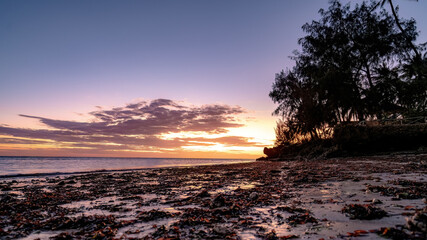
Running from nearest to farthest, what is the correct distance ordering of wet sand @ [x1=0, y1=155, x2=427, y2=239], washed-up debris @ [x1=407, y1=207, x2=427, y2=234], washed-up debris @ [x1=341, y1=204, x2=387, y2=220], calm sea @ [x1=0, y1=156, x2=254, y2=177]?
washed-up debris @ [x1=407, y1=207, x2=427, y2=234] → wet sand @ [x1=0, y1=155, x2=427, y2=239] → washed-up debris @ [x1=341, y1=204, x2=387, y2=220] → calm sea @ [x1=0, y1=156, x2=254, y2=177]

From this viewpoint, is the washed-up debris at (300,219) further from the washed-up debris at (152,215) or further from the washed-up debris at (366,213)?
the washed-up debris at (152,215)

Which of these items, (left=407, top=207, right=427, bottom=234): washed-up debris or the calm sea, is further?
the calm sea

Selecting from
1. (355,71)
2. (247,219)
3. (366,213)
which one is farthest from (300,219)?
(355,71)

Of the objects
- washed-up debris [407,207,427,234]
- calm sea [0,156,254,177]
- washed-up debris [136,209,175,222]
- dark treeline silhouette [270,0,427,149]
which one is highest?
dark treeline silhouette [270,0,427,149]

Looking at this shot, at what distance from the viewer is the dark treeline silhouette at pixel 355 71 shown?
83.8 ft

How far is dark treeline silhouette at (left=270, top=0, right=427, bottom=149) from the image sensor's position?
83.8ft

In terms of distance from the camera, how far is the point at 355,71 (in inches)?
1121

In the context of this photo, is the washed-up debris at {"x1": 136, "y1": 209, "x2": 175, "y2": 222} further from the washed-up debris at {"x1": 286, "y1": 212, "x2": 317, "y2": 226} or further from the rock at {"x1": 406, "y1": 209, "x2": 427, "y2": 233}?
the rock at {"x1": 406, "y1": 209, "x2": 427, "y2": 233}

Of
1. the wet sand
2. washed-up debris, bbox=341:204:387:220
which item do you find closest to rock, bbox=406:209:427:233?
the wet sand

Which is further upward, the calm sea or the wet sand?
the wet sand

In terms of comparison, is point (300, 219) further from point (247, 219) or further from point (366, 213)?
point (366, 213)

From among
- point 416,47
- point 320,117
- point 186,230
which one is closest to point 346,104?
point 320,117

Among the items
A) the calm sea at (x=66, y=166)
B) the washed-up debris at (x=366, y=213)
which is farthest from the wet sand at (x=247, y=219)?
the calm sea at (x=66, y=166)

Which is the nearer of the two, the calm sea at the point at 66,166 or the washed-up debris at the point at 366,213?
the washed-up debris at the point at 366,213
